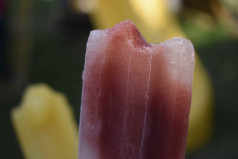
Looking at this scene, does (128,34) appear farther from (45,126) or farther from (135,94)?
(45,126)

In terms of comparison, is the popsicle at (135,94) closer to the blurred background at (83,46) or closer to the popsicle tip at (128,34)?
the popsicle tip at (128,34)

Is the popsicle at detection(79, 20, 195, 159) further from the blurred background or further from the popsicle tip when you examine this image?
the blurred background

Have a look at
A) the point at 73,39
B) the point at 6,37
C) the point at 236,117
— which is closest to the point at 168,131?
the point at 236,117

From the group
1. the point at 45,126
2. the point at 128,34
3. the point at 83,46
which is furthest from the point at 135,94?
the point at 83,46

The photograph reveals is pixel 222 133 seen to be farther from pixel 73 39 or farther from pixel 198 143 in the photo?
pixel 73 39

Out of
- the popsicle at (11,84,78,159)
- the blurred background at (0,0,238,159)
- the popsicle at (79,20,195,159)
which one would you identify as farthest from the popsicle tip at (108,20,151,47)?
the blurred background at (0,0,238,159)

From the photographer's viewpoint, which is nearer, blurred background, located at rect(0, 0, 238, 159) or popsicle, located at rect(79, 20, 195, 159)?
popsicle, located at rect(79, 20, 195, 159)
